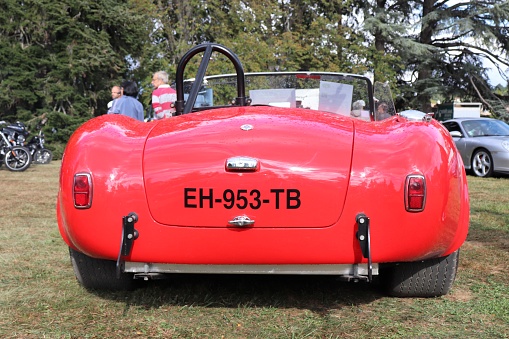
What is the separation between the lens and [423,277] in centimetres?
323

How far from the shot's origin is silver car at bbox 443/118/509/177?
12.3m

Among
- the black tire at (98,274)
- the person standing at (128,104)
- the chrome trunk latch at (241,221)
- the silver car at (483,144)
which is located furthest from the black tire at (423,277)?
the silver car at (483,144)

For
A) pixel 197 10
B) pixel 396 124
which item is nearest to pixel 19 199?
pixel 396 124

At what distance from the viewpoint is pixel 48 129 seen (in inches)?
924

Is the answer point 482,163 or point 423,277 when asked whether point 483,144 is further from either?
point 423,277

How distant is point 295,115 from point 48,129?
21855 mm

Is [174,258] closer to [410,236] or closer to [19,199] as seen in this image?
[410,236]

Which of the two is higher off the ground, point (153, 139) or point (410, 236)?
point (153, 139)

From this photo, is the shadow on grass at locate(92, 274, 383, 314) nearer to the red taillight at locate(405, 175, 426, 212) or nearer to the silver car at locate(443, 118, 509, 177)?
the red taillight at locate(405, 175, 426, 212)

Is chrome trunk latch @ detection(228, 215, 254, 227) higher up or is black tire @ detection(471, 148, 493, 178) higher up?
chrome trunk latch @ detection(228, 215, 254, 227)

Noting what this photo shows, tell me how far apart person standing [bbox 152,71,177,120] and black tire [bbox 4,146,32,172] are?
865 centimetres

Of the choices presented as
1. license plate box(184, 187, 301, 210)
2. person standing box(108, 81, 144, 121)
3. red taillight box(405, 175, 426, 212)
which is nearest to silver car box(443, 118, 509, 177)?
person standing box(108, 81, 144, 121)

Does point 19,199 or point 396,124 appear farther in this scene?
point 19,199

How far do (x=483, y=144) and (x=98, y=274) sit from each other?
11.0 meters
